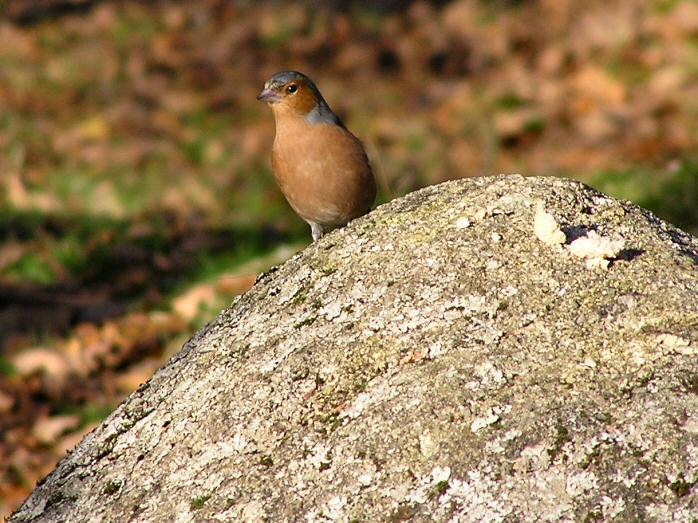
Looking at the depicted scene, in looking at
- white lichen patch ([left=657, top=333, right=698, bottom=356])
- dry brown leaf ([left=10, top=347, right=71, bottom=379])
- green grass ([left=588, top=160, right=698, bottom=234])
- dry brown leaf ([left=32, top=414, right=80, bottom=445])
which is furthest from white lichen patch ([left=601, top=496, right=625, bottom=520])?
green grass ([left=588, top=160, right=698, bottom=234])

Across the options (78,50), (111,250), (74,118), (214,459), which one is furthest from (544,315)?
(78,50)

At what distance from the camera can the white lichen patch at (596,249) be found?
110 inches

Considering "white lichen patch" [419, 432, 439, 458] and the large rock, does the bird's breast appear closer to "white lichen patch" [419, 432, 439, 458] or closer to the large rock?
the large rock

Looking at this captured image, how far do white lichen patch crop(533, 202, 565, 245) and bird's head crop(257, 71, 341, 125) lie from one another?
2661 mm

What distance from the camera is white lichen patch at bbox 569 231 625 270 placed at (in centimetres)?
280

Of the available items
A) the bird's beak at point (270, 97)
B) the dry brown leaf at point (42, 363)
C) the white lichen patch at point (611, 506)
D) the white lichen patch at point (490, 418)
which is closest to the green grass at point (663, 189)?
A: the bird's beak at point (270, 97)

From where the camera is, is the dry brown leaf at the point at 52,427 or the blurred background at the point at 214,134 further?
the blurred background at the point at 214,134

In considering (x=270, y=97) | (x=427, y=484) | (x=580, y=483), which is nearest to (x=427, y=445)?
(x=427, y=484)

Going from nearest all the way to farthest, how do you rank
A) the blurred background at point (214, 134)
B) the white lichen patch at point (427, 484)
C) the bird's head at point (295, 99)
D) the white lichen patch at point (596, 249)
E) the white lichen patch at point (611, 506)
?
the white lichen patch at point (611, 506), the white lichen patch at point (427, 484), the white lichen patch at point (596, 249), the bird's head at point (295, 99), the blurred background at point (214, 134)

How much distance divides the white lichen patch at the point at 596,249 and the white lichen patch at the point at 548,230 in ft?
0.13

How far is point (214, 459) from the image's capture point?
2615 mm

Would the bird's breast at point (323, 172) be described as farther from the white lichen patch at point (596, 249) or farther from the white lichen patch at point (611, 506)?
the white lichen patch at point (611, 506)

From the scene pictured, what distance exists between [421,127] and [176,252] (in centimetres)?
325

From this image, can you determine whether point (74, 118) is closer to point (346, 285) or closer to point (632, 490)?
point (346, 285)
